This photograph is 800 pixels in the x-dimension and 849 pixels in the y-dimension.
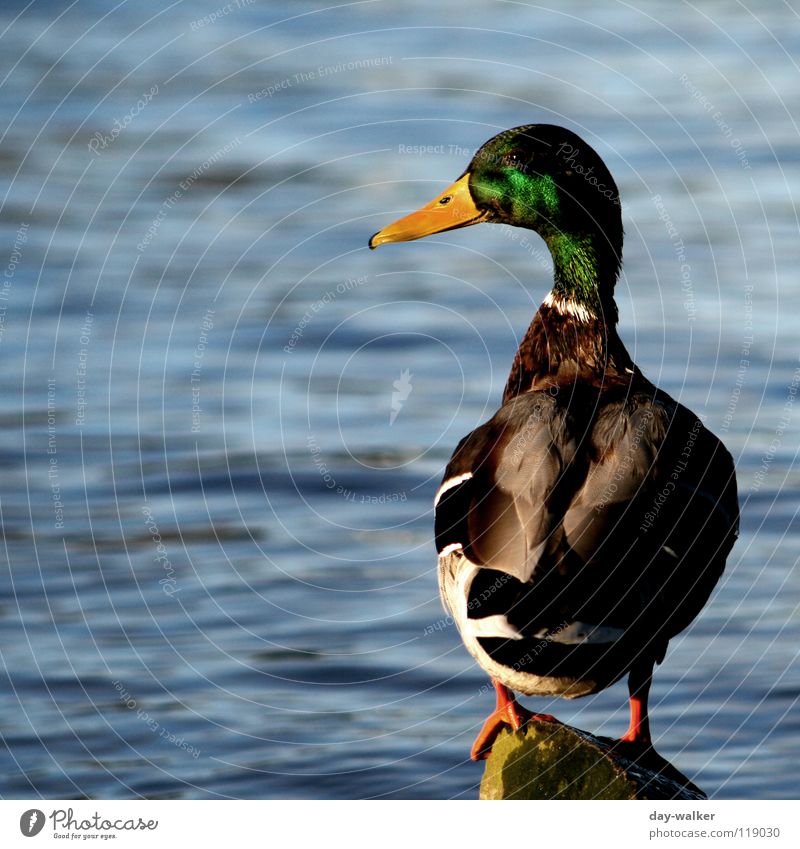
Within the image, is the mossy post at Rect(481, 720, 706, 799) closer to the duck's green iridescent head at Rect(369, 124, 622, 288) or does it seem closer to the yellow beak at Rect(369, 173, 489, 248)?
the duck's green iridescent head at Rect(369, 124, 622, 288)

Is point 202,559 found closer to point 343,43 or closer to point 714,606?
point 714,606

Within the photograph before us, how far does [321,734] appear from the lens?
8695 mm

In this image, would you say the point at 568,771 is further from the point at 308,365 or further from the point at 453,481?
the point at 308,365

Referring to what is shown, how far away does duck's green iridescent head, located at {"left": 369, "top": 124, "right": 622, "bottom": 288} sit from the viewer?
23.0ft

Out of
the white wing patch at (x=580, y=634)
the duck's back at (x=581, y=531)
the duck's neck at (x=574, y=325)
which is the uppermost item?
the duck's neck at (x=574, y=325)

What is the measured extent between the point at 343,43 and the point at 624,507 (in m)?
9.23

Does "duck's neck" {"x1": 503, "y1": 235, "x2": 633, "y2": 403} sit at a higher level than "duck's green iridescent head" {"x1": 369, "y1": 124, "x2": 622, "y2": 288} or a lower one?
lower

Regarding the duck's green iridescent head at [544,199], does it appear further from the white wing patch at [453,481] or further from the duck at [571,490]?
the white wing patch at [453,481]

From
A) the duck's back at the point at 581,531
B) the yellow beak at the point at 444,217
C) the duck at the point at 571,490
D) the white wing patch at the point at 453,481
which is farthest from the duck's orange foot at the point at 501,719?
the yellow beak at the point at 444,217

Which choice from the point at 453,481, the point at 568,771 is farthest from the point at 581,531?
the point at 453,481

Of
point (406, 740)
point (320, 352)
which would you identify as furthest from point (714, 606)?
point (320, 352)

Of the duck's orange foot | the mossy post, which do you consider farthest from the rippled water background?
the mossy post

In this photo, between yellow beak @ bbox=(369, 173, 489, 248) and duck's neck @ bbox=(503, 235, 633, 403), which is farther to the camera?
yellow beak @ bbox=(369, 173, 489, 248)

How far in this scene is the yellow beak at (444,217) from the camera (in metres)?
7.35
